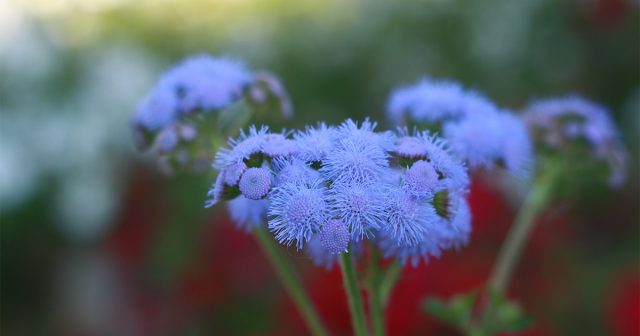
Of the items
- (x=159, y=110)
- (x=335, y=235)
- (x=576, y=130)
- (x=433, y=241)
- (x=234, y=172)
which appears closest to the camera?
(x=335, y=235)

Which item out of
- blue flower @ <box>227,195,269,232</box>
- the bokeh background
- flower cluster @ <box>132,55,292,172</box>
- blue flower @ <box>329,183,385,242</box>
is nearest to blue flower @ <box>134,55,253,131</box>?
flower cluster @ <box>132,55,292,172</box>

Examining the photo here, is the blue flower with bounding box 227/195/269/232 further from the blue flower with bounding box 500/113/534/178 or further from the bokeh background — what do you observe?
the bokeh background

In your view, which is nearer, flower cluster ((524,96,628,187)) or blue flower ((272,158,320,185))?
blue flower ((272,158,320,185))

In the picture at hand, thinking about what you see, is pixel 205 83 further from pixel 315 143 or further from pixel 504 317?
pixel 504 317

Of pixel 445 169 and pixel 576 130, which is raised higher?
pixel 576 130

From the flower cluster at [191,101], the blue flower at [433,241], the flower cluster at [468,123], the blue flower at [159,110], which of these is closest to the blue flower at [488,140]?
the flower cluster at [468,123]

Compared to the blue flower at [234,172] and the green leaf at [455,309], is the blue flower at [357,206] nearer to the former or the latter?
the blue flower at [234,172]

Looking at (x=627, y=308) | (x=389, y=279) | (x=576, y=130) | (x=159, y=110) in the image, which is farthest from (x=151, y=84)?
(x=389, y=279)
